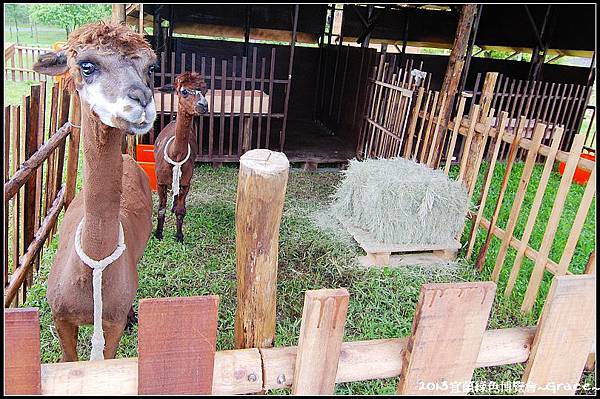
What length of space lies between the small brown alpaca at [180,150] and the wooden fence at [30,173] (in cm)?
90

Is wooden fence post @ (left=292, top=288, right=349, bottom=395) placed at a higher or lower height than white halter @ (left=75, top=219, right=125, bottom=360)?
higher

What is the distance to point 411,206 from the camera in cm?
455

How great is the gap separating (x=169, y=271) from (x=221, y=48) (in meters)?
7.64

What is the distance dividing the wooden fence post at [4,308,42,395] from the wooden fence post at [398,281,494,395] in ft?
3.12

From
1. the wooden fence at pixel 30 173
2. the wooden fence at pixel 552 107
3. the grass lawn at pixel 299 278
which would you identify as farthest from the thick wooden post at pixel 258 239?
the wooden fence at pixel 552 107

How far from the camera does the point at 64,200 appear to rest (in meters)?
4.43

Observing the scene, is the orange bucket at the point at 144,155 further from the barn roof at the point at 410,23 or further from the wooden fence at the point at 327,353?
the wooden fence at the point at 327,353

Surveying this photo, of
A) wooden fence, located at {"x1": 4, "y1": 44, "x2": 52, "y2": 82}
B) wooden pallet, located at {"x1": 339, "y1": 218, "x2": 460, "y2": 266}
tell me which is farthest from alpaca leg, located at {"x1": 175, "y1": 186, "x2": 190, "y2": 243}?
wooden fence, located at {"x1": 4, "y1": 44, "x2": 52, "y2": 82}

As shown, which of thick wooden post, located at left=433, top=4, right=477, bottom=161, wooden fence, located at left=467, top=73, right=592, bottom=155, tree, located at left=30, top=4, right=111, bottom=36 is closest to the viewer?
thick wooden post, located at left=433, top=4, right=477, bottom=161

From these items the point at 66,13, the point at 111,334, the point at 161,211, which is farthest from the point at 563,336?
the point at 66,13

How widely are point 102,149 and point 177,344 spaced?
1124 millimetres

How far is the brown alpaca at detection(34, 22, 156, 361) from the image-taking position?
1.83 m

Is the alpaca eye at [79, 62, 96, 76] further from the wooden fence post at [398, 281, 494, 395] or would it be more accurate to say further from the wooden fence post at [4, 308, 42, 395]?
the wooden fence post at [398, 281, 494, 395]

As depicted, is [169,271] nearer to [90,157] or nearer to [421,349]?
[90,157]
